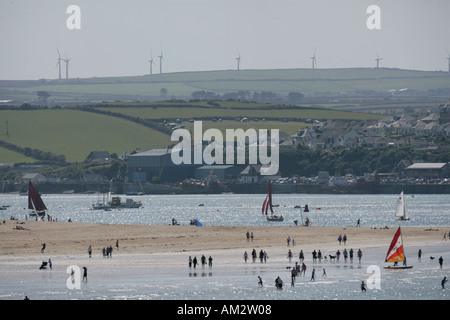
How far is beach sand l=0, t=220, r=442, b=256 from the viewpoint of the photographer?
255 ft

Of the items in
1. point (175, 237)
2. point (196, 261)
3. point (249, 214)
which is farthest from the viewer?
point (249, 214)

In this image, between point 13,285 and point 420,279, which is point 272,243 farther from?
point 13,285

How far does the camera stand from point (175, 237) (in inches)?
3391

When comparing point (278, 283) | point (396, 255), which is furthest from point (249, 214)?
point (278, 283)

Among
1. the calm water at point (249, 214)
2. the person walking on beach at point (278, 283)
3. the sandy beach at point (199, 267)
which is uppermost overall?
the person walking on beach at point (278, 283)

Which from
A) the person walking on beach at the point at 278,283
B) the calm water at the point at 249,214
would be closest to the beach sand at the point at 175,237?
the calm water at the point at 249,214

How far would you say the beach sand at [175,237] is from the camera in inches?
3059

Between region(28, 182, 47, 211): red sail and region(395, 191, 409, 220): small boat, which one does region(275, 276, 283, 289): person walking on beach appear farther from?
region(28, 182, 47, 211): red sail

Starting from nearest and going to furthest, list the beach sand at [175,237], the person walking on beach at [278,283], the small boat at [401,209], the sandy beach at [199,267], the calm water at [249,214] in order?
the sandy beach at [199,267]
the person walking on beach at [278,283]
the beach sand at [175,237]
the small boat at [401,209]
the calm water at [249,214]

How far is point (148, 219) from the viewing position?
12444cm

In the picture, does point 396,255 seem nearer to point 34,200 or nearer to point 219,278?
point 219,278

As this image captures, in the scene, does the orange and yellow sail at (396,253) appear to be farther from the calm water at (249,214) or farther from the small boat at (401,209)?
the calm water at (249,214)

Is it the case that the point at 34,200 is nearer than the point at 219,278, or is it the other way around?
the point at 219,278

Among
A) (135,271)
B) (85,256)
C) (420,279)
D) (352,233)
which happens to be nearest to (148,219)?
(352,233)
